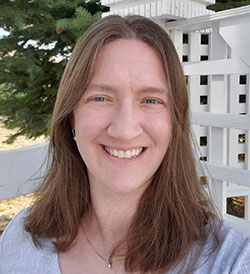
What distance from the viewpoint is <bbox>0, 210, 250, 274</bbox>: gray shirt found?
907mm

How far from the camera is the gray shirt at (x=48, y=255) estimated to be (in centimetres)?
91

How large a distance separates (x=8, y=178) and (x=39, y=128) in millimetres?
2101

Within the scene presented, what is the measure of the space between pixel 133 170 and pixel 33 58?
3118 mm

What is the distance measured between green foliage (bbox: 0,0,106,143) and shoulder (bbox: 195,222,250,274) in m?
2.82

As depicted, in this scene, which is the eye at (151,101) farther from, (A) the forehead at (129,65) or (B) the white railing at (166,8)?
(B) the white railing at (166,8)

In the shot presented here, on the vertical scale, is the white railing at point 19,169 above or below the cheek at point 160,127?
below

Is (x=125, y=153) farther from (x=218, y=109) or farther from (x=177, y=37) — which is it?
(x=177, y=37)

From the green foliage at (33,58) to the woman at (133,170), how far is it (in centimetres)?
252

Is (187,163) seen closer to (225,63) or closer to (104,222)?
(104,222)

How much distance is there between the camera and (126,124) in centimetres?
96

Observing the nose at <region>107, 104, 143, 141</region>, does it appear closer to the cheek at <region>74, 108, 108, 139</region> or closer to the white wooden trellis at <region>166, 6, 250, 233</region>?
the cheek at <region>74, 108, 108, 139</region>

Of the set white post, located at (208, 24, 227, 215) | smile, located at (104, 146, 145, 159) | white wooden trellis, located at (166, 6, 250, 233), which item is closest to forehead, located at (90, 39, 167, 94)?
smile, located at (104, 146, 145, 159)

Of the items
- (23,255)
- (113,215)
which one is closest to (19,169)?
(23,255)

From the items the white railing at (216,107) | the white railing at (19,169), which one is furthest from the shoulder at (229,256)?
the white railing at (19,169)
